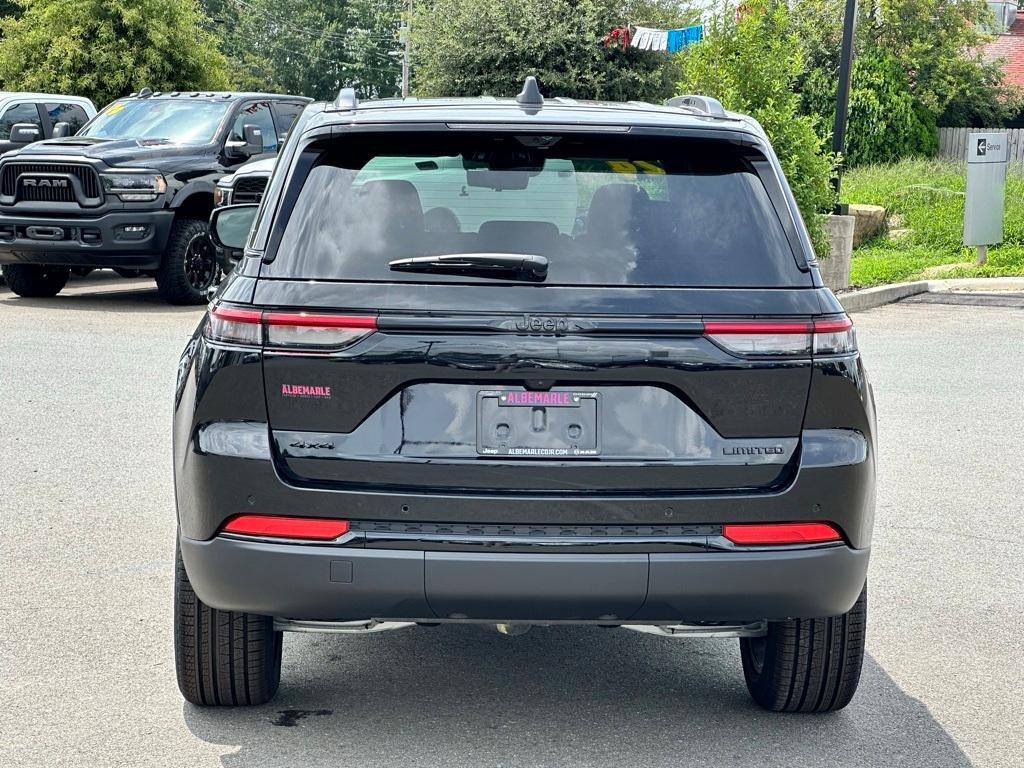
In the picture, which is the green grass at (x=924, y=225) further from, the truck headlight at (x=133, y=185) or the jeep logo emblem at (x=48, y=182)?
the jeep logo emblem at (x=48, y=182)

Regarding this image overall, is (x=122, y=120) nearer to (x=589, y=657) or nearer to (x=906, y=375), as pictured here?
(x=906, y=375)

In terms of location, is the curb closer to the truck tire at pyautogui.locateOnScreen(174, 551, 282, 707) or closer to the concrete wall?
the concrete wall

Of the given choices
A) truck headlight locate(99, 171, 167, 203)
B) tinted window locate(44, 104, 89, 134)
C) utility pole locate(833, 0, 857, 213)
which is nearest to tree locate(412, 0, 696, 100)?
utility pole locate(833, 0, 857, 213)

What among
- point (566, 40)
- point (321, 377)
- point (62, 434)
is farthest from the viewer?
point (566, 40)

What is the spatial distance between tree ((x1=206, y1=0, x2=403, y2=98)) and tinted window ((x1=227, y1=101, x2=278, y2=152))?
64.6m

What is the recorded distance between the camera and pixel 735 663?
4859 mm

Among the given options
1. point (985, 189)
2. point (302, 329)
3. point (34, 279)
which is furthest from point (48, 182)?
point (302, 329)

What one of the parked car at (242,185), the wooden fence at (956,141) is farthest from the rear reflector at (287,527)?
the wooden fence at (956,141)

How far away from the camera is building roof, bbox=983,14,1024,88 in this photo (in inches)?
1677

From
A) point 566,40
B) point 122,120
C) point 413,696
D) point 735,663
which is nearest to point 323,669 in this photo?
point 413,696

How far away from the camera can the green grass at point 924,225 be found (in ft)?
60.0

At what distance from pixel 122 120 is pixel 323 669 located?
12790 millimetres

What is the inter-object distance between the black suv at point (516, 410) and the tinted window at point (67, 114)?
51.0 feet

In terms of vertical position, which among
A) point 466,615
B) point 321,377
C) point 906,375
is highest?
point 321,377
